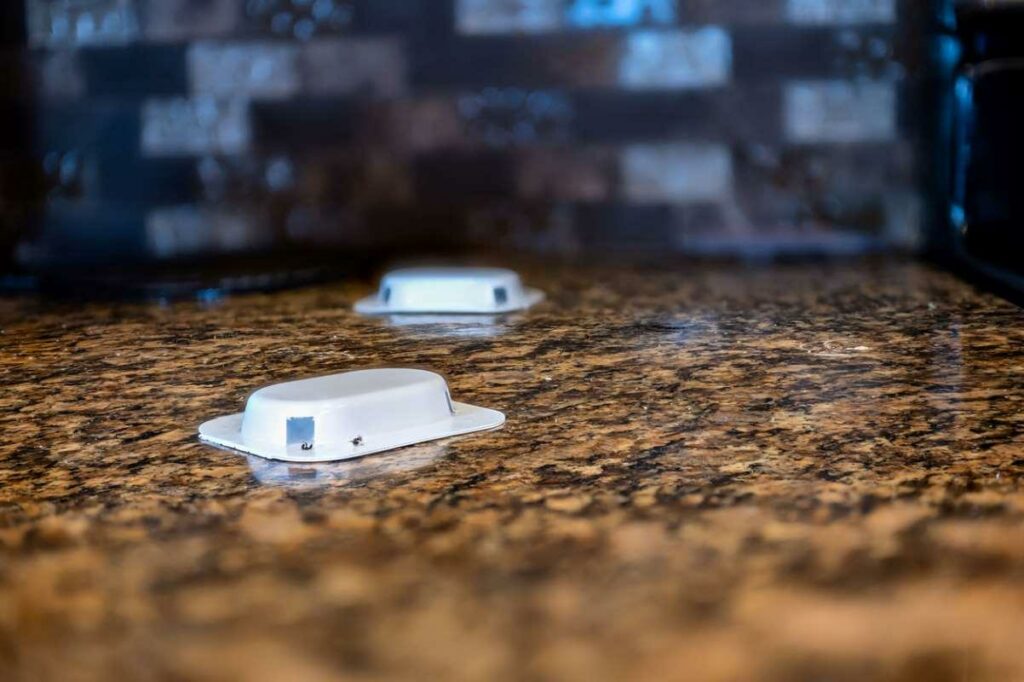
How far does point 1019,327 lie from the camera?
1137mm

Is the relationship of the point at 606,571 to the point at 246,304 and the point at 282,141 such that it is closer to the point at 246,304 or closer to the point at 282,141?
the point at 246,304

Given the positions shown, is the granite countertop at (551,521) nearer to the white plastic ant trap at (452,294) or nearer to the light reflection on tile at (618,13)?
the white plastic ant trap at (452,294)

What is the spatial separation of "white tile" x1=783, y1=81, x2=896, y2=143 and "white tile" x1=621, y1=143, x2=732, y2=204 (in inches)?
4.6

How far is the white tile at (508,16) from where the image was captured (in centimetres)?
186

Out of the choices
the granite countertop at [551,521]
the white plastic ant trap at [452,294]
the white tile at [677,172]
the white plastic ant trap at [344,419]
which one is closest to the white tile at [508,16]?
the white tile at [677,172]

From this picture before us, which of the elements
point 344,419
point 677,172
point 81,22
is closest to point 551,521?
point 344,419

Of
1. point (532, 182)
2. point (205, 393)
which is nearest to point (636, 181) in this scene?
point (532, 182)

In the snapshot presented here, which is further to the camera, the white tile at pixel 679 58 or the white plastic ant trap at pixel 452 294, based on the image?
the white tile at pixel 679 58

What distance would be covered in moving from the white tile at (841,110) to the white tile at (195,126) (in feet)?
2.80

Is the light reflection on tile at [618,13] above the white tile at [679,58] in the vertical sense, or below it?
above

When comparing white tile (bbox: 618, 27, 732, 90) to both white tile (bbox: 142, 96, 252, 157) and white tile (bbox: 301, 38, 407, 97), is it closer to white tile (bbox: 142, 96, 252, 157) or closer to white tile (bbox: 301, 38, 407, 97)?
white tile (bbox: 301, 38, 407, 97)

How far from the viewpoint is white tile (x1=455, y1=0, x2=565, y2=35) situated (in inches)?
73.3

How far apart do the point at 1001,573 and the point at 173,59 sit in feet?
5.56

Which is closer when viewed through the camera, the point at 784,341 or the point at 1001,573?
the point at 1001,573
